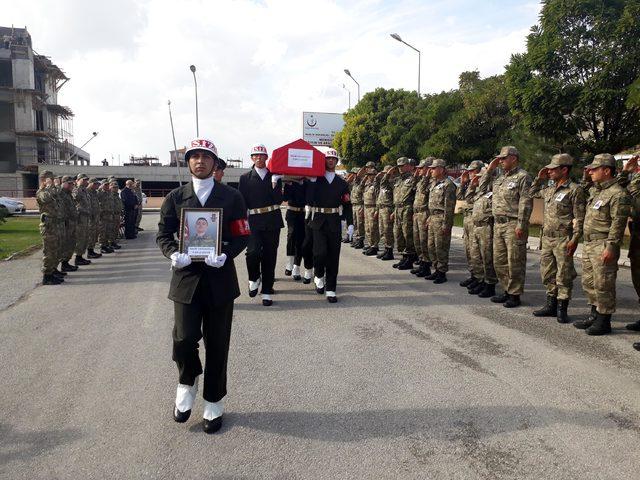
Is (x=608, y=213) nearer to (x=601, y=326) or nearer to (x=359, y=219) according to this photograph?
(x=601, y=326)

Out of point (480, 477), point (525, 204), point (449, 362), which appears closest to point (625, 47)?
point (525, 204)

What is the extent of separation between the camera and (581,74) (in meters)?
12.4

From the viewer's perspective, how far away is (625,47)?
452 inches

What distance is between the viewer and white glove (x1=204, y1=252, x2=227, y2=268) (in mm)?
3492

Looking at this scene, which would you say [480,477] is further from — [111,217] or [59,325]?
[111,217]

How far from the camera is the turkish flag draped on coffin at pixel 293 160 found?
7.39 meters

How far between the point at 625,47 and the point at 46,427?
13.2 meters

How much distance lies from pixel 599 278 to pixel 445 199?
331 cm

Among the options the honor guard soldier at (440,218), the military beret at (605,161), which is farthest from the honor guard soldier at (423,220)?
the military beret at (605,161)

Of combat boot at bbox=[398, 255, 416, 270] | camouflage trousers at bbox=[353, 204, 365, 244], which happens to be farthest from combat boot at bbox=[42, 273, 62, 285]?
camouflage trousers at bbox=[353, 204, 365, 244]

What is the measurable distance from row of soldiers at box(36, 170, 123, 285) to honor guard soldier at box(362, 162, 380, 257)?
662 centimetres

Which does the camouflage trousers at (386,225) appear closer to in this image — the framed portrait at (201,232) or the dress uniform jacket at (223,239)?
the dress uniform jacket at (223,239)

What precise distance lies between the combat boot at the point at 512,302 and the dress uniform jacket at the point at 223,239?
465 centimetres

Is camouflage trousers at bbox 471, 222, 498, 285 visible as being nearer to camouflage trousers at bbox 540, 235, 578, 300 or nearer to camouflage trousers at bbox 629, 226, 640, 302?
camouflage trousers at bbox 540, 235, 578, 300
